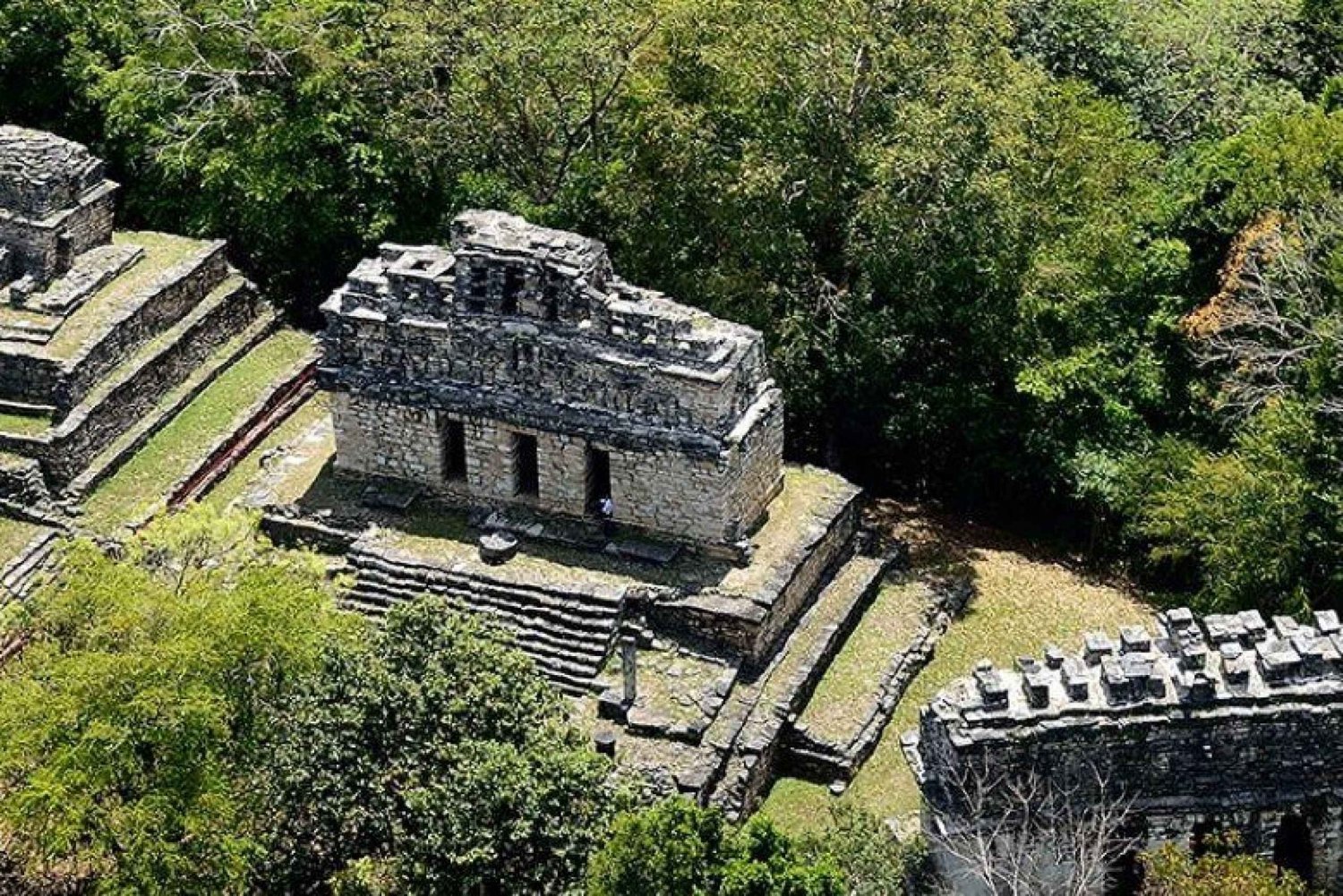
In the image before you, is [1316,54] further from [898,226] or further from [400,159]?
[400,159]

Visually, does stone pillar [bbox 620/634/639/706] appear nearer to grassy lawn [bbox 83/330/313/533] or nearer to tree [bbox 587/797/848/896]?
tree [bbox 587/797/848/896]

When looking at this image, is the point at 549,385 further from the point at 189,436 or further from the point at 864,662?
the point at 189,436

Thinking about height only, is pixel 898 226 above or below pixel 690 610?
above

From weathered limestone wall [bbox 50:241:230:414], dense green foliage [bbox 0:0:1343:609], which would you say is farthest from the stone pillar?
weathered limestone wall [bbox 50:241:230:414]

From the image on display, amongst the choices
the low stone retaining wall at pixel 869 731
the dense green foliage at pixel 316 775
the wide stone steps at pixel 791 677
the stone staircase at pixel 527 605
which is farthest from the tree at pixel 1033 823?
the stone staircase at pixel 527 605

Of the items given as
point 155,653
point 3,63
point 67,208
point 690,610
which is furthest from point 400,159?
point 155,653

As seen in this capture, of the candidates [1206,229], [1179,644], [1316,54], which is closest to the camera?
[1179,644]
